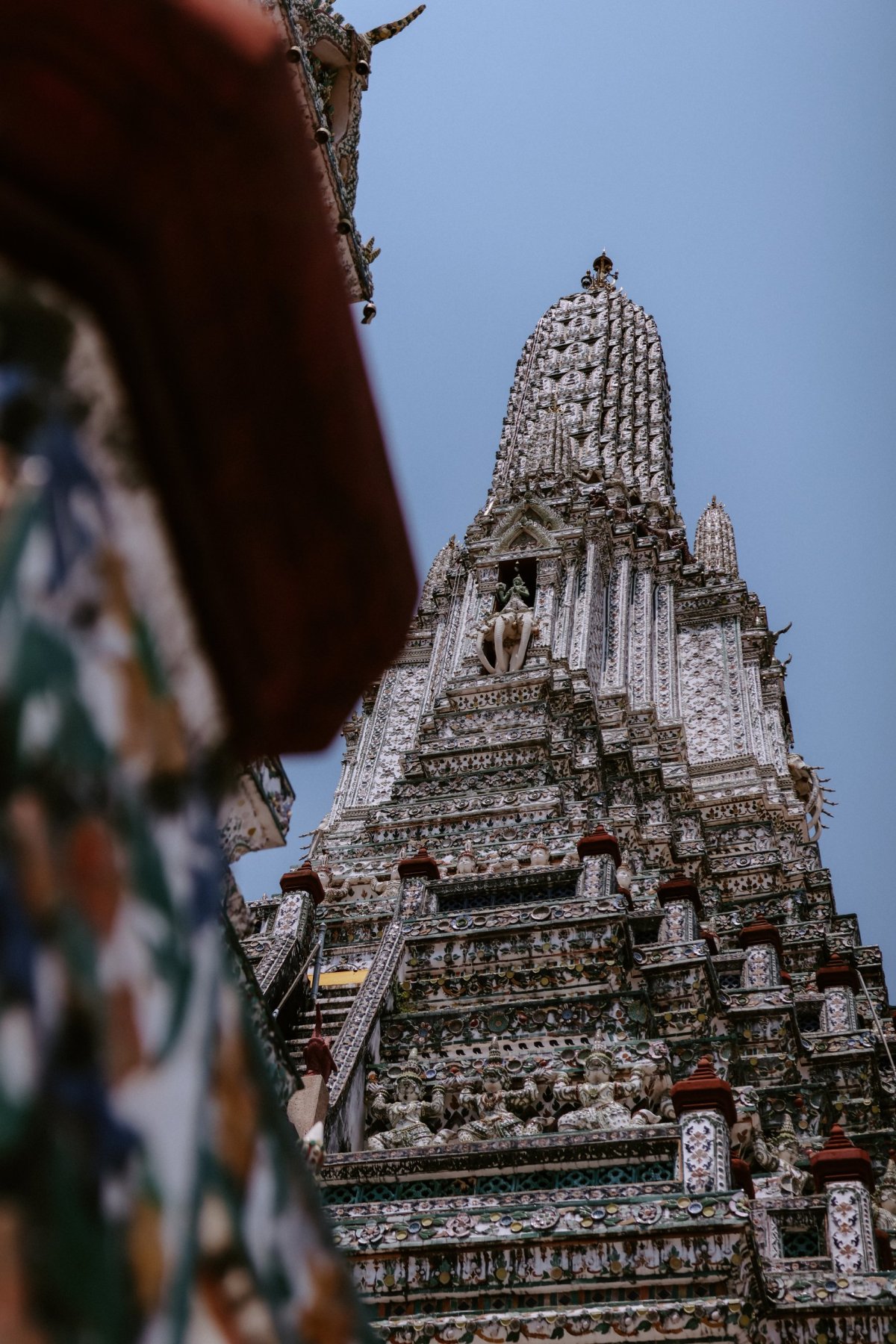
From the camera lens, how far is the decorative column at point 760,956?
8570mm

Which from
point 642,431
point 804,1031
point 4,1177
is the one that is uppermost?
point 642,431

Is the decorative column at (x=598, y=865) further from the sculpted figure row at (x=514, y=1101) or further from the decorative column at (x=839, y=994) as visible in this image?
the decorative column at (x=839, y=994)

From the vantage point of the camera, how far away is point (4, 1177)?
596mm

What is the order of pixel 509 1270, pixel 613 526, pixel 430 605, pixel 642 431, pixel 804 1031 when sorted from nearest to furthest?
pixel 509 1270 < pixel 804 1031 < pixel 613 526 < pixel 430 605 < pixel 642 431

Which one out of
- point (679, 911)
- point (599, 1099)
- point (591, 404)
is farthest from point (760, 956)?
point (591, 404)

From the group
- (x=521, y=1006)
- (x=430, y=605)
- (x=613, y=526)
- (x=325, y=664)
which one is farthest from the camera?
(x=430, y=605)

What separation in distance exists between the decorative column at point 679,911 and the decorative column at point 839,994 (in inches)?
49.1

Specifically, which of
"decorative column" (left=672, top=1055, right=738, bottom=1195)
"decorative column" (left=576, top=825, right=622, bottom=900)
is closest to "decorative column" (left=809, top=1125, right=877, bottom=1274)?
"decorative column" (left=672, top=1055, right=738, bottom=1195)

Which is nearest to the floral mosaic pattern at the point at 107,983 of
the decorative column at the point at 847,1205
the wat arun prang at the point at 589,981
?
the wat arun prang at the point at 589,981

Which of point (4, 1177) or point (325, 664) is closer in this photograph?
point (4, 1177)

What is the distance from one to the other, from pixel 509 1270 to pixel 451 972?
2910 mm

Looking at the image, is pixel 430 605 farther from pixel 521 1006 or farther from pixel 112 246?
pixel 112 246

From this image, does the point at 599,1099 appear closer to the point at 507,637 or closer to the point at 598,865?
the point at 598,865

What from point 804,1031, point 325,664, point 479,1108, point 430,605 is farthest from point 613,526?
point 325,664
